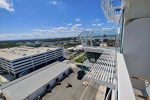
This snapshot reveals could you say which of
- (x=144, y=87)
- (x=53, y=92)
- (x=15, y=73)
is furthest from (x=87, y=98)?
(x=15, y=73)

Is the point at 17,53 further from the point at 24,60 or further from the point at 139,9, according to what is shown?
the point at 139,9

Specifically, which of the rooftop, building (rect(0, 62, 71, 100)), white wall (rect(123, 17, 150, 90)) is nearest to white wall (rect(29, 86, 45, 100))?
building (rect(0, 62, 71, 100))

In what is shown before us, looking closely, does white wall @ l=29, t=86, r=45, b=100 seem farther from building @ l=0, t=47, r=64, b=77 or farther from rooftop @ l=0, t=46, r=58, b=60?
rooftop @ l=0, t=46, r=58, b=60

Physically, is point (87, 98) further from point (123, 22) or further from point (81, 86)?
point (123, 22)

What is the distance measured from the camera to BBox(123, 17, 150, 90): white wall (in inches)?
98.6

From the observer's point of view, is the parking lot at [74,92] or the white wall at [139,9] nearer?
the white wall at [139,9]

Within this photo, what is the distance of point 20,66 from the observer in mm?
17781

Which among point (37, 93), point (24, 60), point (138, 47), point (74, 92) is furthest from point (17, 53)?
point (138, 47)

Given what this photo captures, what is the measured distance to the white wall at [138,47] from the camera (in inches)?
98.6

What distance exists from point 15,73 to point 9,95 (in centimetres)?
889

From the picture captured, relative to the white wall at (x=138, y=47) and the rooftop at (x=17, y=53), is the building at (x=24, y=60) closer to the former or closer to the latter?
the rooftop at (x=17, y=53)

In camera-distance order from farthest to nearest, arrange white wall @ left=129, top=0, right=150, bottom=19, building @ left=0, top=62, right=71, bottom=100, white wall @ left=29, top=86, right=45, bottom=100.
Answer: white wall @ left=29, top=86, right=45, bottom=100 < building @ left=0, top=62, right=71, bottom=100 < white wall @ left=129, top=0, right=150, bottom=19

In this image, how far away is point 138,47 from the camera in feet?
8.63

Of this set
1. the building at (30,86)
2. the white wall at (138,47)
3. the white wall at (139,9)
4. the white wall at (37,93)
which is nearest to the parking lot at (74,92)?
the white wall at (37,93)
